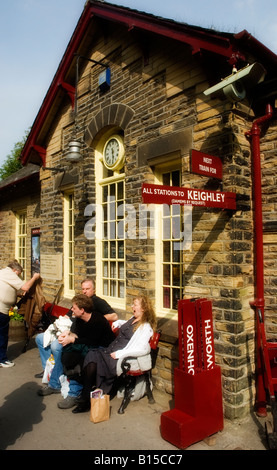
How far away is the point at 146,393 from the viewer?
463 centimetres

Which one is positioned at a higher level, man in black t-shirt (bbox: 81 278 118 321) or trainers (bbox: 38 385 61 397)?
man in black t-shirt (bbox: 81 278 118 321)

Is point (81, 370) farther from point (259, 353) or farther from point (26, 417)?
point (259, 353)

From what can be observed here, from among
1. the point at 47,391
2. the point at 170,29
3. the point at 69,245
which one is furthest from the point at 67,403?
the point at 170,29

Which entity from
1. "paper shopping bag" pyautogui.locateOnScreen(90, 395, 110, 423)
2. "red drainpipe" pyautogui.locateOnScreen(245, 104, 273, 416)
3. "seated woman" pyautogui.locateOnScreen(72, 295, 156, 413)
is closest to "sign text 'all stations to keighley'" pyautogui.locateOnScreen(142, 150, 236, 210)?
"red drainpipe" pyautogui.locateOnScreen(245, 104, 273, 416)

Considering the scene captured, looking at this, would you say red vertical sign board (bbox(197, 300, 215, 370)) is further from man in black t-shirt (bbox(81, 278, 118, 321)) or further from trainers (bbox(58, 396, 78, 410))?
Answer: man in black t-shirt (bbox(81, 278, 118, 321))

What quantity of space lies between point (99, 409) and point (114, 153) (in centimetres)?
406

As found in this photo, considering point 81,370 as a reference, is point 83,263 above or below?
above

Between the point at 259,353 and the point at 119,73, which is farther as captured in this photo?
the point at 119,73

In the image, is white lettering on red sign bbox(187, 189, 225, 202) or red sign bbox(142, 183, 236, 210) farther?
white lettering on red sign bbox(187, 189, 225, 202)

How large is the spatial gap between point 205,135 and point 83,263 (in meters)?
3.42

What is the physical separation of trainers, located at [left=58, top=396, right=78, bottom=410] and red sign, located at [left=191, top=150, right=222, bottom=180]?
3154mm

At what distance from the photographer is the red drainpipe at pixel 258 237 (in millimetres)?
4059

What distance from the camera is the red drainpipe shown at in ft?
13.3
